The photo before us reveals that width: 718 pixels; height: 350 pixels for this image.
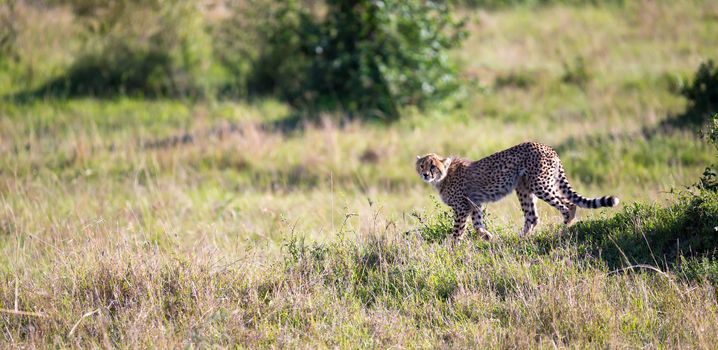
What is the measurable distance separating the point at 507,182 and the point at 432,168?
0.66m

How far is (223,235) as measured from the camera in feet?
24.0

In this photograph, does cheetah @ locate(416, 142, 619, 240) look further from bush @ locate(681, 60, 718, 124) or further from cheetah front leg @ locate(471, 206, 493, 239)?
bush @ locate(681, 60, 718, 124)

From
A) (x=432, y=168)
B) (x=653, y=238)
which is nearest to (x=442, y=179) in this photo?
(x=432, y=168)

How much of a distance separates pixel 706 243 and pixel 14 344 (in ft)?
15.6

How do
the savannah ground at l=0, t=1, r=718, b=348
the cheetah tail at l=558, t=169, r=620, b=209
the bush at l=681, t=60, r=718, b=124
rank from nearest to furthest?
the savannah ground at l=0, t=1, r=718, b=348 < the cheetah tail at l=558, t=169, r=620, b=209 < the bush at l=681, t=60, r=718, b=124

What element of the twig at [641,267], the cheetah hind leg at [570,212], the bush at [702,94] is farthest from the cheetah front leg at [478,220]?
the bush at [702,94]

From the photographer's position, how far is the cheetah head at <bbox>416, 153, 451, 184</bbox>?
6.90 metres

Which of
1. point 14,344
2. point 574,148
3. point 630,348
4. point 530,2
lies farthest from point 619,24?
point 14,344

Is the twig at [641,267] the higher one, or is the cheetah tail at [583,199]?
the cheetah tail at [583,199]

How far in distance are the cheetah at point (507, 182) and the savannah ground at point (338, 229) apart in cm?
22

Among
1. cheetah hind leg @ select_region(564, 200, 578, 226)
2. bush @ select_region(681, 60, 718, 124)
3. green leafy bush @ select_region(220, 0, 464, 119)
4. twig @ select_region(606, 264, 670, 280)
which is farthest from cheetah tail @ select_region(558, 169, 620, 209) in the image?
green leafy bush @ select_region(220, 0, 464, 119)

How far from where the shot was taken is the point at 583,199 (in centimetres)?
641

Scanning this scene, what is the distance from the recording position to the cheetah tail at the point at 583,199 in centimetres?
604

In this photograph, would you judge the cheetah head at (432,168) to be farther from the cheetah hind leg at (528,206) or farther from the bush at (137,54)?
the bush at (137,54)
